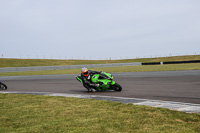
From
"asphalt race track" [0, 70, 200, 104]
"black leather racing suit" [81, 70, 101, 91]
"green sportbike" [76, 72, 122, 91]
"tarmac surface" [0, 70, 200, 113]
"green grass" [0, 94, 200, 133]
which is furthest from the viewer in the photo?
"black leather racing suit" [81, 70, 101, 91]

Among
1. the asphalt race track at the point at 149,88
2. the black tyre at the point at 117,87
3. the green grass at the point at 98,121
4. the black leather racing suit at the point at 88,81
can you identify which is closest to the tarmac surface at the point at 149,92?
the asphalt race track at the point at 149,88

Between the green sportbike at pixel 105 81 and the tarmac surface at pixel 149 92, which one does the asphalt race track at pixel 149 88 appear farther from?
the green sportbike at pixel 105 81

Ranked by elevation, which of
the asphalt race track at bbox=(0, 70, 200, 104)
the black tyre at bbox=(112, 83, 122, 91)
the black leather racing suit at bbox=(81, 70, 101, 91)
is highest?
the black leather racing suit at bbox=(81, 70, 101, 91)

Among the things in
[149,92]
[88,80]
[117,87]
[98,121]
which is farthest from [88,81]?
[98,121]

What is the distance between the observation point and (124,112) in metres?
6.40

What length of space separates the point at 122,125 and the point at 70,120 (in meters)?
1.39

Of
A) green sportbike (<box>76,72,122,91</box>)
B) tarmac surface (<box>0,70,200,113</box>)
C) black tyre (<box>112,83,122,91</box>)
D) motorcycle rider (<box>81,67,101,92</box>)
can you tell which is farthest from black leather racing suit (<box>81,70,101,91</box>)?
black tyre (<box>112,83,122,91</box>)

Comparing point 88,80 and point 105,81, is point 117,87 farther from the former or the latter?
point 88,80

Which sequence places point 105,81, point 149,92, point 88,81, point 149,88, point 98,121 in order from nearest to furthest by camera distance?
point 98,121, point 149,92, point 105,81, point 88,81, point 149,88

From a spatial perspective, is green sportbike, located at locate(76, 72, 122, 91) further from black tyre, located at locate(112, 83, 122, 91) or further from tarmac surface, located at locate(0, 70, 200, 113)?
tarmac surface, located at locate(0, 70, 200, 113)

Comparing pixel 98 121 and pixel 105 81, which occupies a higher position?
pixel 105 81

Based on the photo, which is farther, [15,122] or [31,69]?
[31,69]

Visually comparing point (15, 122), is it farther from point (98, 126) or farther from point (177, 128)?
point (177, 128)

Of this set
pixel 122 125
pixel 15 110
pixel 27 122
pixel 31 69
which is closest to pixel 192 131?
pixel 122 125
